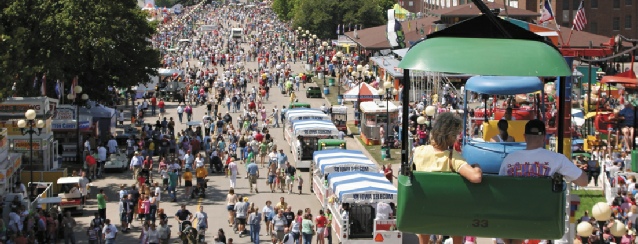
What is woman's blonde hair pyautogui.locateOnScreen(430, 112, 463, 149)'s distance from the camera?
23.3 ft

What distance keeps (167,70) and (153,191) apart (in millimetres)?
44680

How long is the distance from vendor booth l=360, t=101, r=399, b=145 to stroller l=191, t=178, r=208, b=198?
14.1 m

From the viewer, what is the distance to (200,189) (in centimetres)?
3719

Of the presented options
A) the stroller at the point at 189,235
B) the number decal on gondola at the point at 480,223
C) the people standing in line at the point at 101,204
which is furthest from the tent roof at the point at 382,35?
the number decal on gondola at the point at 480,223

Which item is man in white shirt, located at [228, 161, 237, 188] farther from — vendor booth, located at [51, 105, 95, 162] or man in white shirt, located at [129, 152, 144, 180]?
vendor booth, located at [51, 105, 95, 162]

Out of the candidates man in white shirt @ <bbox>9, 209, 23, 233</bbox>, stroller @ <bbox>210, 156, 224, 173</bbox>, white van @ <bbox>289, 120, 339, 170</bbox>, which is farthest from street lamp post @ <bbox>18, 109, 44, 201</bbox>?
white van @ <bbox>289, 120, 339, 170</bbox>

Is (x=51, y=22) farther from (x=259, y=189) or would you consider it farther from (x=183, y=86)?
(x=183, y=86)

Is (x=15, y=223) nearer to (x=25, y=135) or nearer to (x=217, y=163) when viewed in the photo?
(x=25, y=135)

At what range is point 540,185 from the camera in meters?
6.98

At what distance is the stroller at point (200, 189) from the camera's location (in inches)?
1459

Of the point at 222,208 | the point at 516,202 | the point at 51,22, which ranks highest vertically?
the point at 51,22

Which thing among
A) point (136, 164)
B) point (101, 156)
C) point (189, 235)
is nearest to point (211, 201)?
point (136, 164)

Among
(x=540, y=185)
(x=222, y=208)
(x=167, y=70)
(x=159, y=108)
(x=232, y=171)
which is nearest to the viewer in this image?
(x=540, y=185)

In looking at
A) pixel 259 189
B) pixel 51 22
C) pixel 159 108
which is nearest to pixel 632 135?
pixel 259 189
